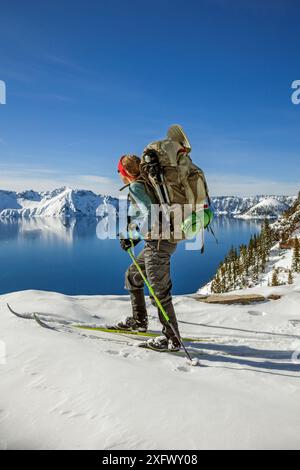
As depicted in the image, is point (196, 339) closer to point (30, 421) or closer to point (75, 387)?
point (75, 387)

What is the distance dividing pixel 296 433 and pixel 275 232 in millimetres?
142673

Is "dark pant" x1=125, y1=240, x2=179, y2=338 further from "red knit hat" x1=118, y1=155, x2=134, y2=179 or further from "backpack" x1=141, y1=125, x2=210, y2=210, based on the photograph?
"red knit hat" x1=118, y1=155, x2=134, y2=179

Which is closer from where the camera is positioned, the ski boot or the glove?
the glove

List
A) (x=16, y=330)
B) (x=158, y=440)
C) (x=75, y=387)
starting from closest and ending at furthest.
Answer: (x=158, y=440), (x=75, y=387), (x=16, y=330)

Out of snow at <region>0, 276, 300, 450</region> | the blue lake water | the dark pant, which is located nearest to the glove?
the dark pant

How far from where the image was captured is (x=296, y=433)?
2328 mm

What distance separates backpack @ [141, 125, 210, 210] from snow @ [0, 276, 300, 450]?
2299 mm

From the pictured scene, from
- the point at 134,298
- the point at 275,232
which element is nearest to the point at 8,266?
the point at 275,232

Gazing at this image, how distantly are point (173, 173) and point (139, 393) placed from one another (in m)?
2.95

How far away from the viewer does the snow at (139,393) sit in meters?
2.25

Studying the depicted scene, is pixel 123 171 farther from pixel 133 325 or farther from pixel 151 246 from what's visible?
pixel 133 325

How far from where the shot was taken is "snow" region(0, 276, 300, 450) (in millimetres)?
2246

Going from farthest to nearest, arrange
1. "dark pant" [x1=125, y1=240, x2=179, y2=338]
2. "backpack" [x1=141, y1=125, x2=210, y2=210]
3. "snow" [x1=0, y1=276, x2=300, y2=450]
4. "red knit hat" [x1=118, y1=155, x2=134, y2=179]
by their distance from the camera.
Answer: "red knit hat" [x1=118, y1=155, x2=134, y2=179] → "dark pant" [x1=125, y1=240, x2=179, y2=338] → "backpack" [x1=141, y1=125, x2=210, y2=210] → "snow" [x1=0, y1=276, x2=300, y2=450]

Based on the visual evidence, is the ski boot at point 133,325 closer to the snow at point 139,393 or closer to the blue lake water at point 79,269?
the snow at point 139,393
